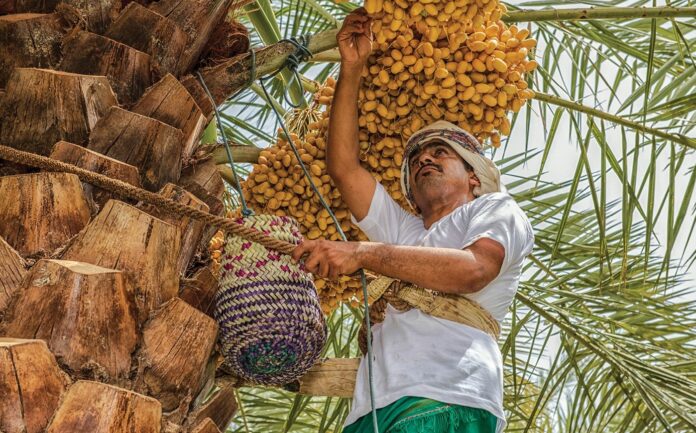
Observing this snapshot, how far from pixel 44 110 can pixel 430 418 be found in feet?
3.74

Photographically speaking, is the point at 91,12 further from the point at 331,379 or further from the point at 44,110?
the point at 331,379

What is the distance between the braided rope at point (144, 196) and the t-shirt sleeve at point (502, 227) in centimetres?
50

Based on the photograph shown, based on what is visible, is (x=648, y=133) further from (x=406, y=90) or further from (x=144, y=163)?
(x=144, y=163)

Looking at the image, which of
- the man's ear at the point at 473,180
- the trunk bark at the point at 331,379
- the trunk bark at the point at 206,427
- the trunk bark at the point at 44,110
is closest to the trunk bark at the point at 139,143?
the trunk bark at the point at 44,110

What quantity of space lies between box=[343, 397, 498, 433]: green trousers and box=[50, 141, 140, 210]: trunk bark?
2.67 ft

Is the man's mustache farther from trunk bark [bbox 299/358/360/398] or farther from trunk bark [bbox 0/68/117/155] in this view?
trunk bark [bbox 0/68/117/155]

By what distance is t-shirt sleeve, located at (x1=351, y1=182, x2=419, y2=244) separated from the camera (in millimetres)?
2666

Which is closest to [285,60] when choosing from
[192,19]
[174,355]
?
[192,19]

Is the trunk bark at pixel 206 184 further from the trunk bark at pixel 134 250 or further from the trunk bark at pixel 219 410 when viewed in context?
the trunk bark at pixel 219 410

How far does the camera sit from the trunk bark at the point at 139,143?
2.11 meters

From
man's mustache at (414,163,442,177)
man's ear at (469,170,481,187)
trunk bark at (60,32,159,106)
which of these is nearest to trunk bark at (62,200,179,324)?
trunk bark at (60,32,159,106)

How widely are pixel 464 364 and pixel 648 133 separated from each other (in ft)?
3.93

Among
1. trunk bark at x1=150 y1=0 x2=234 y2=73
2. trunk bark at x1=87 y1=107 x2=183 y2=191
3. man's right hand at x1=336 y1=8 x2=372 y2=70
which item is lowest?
trunk bark at x1=87 y1=107 x2=183 y2=191

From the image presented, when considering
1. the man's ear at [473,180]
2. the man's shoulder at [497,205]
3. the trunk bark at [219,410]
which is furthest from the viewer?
the man's ear at [473,180]
